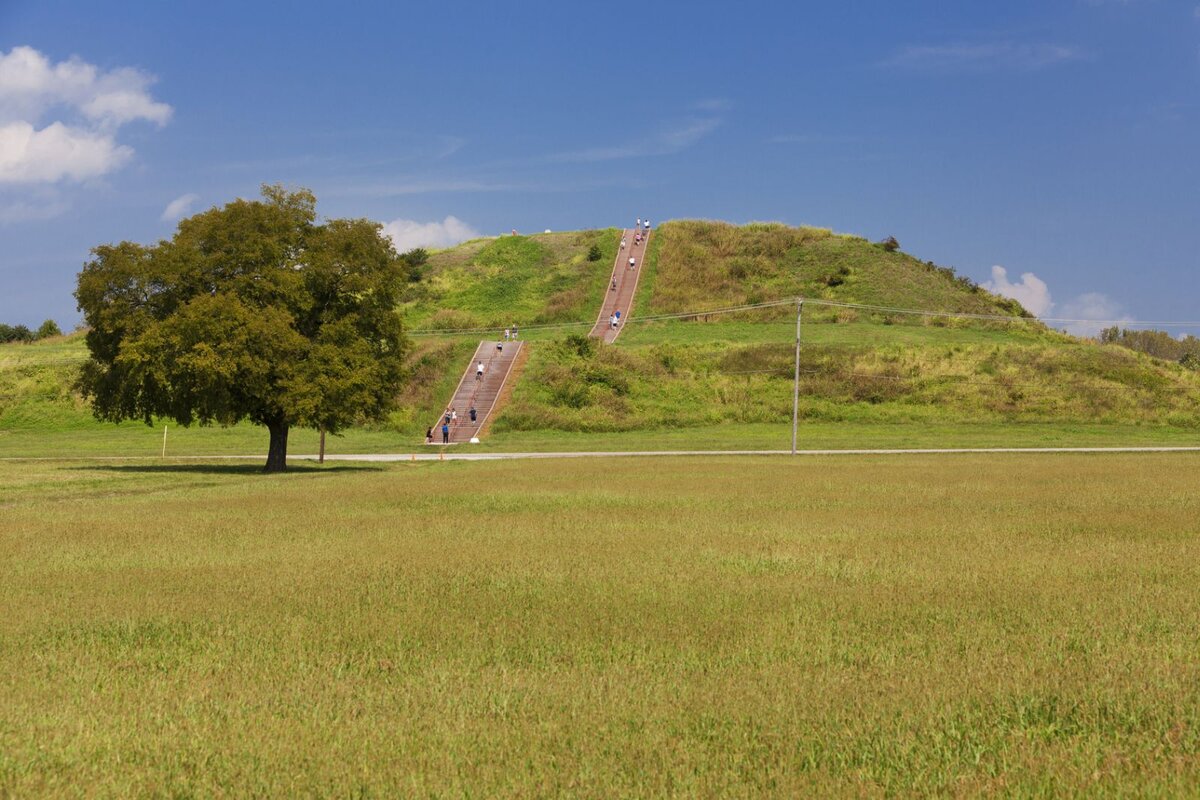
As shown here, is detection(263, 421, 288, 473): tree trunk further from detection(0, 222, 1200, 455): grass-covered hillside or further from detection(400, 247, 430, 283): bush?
detection(400, 247, 430, 283): bush

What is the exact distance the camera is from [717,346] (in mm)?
97438

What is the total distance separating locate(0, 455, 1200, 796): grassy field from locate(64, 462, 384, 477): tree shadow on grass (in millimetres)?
22509

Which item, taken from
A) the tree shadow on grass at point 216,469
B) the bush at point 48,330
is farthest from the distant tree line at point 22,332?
the tree shadow on grass at point 216,469

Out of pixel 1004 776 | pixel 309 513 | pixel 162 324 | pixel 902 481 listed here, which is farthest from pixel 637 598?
pixel 162 324

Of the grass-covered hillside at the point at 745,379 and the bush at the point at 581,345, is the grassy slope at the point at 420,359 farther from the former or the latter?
the bush at the point at 581,345

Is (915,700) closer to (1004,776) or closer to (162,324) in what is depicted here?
(1004,776)

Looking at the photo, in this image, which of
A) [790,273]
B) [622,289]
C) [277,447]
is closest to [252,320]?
[277,447]

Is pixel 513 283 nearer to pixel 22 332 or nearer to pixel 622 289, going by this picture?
pixel 622 289

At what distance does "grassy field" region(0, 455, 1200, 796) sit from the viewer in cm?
708

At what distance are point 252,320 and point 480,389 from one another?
43743 mm

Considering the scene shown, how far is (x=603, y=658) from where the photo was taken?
998cm

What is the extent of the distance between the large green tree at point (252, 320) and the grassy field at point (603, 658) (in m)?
21.0

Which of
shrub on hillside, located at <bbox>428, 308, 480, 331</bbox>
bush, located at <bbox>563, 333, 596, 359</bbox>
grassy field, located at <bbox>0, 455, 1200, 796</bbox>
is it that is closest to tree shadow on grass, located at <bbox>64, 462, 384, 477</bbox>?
grassy field, located at <bbox>0, 455, 1200, 796</bbox>

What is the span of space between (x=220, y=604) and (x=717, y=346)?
282ft
